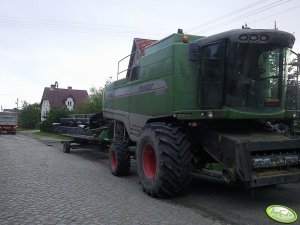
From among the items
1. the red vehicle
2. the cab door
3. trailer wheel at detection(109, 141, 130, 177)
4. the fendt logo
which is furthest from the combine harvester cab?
the red vehicle

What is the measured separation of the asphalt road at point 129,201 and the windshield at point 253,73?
1789 millimetres

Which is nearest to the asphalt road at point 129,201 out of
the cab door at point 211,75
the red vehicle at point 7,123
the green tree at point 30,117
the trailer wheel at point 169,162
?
the trailer wheel at point 169,162

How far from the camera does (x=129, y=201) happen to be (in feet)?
28.1

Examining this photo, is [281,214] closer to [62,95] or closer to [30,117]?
[30,117]

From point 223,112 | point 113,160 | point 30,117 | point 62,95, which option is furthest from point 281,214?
point 62,95

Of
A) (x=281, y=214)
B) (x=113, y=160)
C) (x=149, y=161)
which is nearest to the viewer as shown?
(x=281, y=214)

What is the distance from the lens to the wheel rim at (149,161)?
959 cm

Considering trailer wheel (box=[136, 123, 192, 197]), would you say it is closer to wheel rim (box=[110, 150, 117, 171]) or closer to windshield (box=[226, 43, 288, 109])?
windshield (box=[226, 43, 288, 109])

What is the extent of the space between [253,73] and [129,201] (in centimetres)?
339

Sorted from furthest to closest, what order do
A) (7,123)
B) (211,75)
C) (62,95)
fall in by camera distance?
1. (62,95)
2. (7,123)
3. (211,75)

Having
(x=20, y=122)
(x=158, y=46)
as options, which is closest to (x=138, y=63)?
(x=158, y=46)

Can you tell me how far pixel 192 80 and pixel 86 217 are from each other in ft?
11.4

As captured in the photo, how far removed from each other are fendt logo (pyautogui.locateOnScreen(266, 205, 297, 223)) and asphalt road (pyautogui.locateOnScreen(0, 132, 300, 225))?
13 cm

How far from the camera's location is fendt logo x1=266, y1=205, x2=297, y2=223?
7.00 meters
